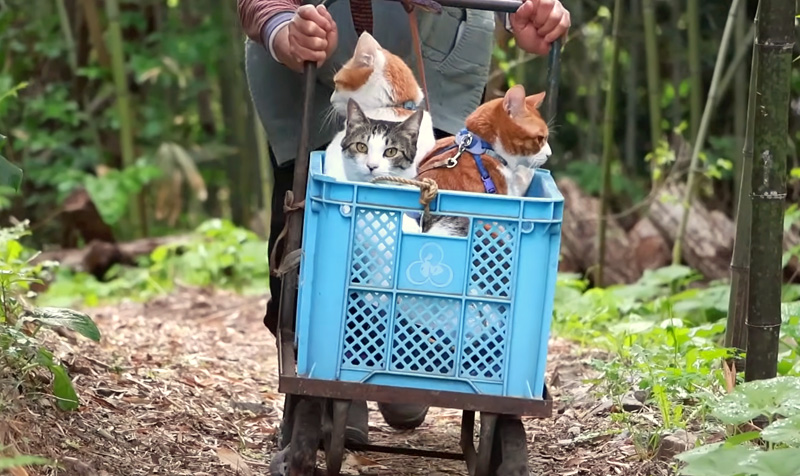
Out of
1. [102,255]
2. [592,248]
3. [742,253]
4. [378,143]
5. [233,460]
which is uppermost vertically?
[378,143]

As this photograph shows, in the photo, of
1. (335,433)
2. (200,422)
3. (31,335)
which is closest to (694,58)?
(200,422)

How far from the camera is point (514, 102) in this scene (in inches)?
84.1

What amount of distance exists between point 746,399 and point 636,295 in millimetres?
2272

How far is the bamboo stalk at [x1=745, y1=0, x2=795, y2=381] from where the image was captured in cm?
211

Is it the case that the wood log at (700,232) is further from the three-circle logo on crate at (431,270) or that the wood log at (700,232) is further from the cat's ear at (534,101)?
the three-circle logo on crate at (431,270)

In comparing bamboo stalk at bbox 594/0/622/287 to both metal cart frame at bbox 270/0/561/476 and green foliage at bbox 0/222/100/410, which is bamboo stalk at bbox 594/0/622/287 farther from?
green foliage at bbox 0/222/100/410

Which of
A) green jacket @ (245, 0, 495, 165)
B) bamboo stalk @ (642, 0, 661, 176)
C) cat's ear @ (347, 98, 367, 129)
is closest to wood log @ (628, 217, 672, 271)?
bamboo stalk @ (642, 0, 661, 176)

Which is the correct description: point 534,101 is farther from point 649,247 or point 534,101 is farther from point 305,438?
point 649,247

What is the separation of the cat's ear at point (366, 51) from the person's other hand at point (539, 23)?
30cm

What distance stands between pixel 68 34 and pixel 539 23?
17.4 ft

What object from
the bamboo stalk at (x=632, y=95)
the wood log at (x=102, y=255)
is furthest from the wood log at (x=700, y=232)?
the wood log at (x=102, y=255)

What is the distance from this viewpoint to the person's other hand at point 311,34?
2057 mm

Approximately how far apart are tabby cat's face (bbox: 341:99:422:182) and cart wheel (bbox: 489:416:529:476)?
0.55 meters

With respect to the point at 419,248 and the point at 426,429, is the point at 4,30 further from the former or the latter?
the point at 419,248
